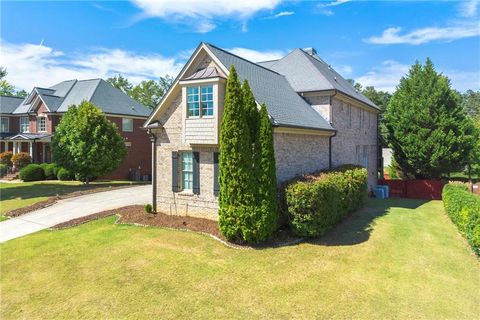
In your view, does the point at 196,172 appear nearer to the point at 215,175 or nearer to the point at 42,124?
the point at 215,175

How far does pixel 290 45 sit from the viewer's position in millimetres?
25234

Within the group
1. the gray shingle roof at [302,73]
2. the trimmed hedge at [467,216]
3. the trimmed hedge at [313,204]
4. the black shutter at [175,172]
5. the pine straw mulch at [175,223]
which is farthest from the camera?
the gray shingle roof at [302,73]

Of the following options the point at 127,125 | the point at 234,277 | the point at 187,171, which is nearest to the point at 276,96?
the point at 187,171

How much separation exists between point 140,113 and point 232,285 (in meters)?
31.0

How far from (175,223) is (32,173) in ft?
78.6

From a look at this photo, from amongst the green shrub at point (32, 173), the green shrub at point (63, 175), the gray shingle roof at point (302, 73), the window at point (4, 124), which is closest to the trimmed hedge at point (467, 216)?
the gray shingle roof at point (302, 73)

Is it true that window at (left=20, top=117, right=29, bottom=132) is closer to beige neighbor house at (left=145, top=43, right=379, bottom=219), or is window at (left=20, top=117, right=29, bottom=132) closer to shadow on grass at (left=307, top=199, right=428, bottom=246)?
beige neighbor house at (left=145, top=43, right=379, bottom=219)

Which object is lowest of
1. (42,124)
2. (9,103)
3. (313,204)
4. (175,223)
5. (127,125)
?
(175,223)

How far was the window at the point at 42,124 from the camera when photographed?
3500 centimetres

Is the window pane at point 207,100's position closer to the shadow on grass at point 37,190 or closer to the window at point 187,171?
the window at point 187,171

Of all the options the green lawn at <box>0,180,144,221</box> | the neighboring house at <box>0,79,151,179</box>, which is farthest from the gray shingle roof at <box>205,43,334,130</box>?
the neighboring house at <box>0,79,151,179</box>

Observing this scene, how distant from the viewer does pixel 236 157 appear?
11.1 metres

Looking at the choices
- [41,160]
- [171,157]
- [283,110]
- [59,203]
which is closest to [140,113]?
[41,160]

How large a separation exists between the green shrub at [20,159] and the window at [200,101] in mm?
28799
